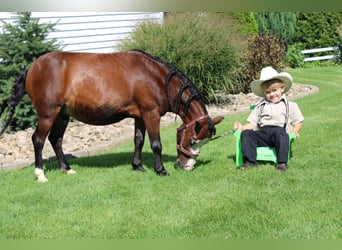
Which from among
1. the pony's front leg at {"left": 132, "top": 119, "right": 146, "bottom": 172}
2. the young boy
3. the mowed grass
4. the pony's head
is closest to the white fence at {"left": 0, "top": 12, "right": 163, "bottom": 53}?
the mowed grass

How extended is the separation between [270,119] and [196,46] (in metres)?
5.20

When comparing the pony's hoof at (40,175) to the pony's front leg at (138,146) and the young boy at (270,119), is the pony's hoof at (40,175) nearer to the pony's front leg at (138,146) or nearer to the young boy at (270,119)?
the pony's front leg at (138,146)

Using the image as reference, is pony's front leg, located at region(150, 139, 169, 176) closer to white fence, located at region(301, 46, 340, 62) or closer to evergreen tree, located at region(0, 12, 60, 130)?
evergreen tree, located at region(0, 12, 60, 130)

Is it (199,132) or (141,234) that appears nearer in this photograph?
(141,234)

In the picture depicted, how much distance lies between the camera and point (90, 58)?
21.7 feet

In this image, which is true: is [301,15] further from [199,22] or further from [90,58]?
[90,58]

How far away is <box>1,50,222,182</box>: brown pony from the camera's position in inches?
251

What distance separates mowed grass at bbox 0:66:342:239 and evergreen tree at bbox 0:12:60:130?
2692 mm

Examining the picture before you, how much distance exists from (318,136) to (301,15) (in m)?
15.7

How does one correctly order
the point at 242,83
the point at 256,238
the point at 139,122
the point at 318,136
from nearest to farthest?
the point at 256,238
the point at 139,122
the point at 318,136
the point at 242,83

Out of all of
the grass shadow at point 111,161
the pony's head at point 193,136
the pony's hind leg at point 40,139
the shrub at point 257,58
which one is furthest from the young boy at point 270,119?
the shrub at point 257,58

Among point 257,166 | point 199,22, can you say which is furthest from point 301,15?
point 257,166

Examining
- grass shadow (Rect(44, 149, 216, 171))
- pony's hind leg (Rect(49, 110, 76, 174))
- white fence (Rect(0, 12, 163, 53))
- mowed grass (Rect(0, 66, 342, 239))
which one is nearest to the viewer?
mowed grass (Rect(0, 66, 342, 239))

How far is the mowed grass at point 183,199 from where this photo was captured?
4613 mm
